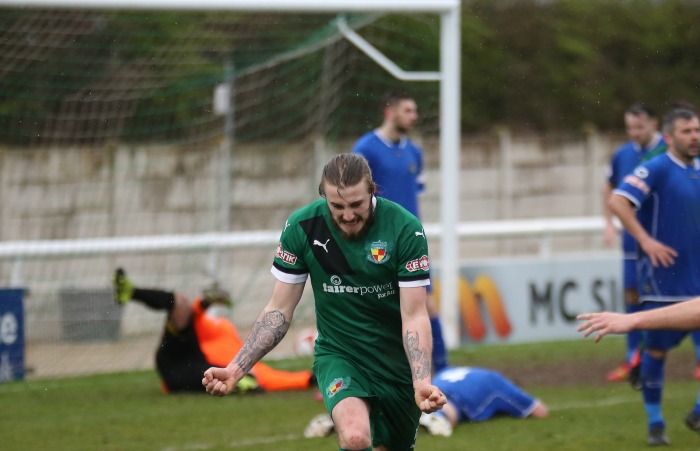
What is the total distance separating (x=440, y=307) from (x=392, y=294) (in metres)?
7.13

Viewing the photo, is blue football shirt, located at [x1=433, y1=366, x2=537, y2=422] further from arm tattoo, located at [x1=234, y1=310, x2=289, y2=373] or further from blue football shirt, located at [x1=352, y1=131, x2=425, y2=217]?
arm tattoo, located at [x1=234, y1=310, x2=289, y2=373]

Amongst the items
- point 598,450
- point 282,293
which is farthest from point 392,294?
point 598,450

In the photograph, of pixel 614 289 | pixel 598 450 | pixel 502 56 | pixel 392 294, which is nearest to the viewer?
pixel 392 294

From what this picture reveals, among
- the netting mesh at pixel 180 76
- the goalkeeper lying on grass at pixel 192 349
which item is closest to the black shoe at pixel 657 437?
the goalkeeper lying on grass at pixel 192 349

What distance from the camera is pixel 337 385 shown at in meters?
5.63

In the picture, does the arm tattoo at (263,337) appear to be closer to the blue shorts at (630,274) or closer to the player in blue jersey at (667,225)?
the player in blue jersey at (667,225)

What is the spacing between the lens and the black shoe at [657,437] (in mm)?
7828

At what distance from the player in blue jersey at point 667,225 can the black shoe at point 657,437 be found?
0.07 m

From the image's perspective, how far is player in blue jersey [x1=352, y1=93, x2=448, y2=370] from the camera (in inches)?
388

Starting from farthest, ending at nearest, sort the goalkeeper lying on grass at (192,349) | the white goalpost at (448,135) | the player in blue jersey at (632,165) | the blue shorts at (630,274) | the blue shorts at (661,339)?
the white goalpost at (448,135), the blue shorts at (630,274), the player in blue jersey at (632,165), the goalkeeper lying on grass at (192,349), the blue shorts at (661,339)

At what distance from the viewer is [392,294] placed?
18.9 feet

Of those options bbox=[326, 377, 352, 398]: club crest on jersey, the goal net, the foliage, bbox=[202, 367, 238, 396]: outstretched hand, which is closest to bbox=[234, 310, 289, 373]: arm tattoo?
bbox=[202, 367, 238, 396]: outstretched hand

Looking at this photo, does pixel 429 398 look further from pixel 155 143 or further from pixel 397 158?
pixel 155 143

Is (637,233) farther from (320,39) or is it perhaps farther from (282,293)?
(320,39)
